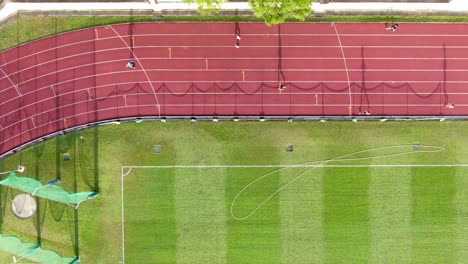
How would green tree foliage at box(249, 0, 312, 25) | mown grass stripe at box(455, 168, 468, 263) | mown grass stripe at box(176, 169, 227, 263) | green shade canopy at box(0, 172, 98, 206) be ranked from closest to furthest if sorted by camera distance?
green tree foliage at box(249, 0, 312, 25) < green shade canopy at box(0, 172, 98, 206) < mown grass stripe at box(176, 169, 227, 263) < mown grass stripe at box(455, 168, 468, 263)

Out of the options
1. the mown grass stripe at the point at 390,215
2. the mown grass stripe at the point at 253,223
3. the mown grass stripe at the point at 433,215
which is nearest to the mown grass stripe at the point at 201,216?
the mown grass stripe at the point at 253,223

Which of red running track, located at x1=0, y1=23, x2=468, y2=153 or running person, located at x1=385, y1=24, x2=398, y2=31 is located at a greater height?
running person, located at x1=385, y1=24, x2=398, y2=31

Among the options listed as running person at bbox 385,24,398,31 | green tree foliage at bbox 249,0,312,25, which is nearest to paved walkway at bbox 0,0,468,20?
running person at bbox 385,24,398,31

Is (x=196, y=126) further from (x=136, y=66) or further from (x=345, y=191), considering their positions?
(x=345, y=191)

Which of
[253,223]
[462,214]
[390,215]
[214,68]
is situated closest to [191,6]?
[214,68]

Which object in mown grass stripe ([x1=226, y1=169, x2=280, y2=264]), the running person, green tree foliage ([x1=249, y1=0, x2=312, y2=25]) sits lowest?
mown grass stripe ([x1=226, y1=169, x2=280, y2=264])

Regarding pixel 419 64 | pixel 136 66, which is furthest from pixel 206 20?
pixel 419 64

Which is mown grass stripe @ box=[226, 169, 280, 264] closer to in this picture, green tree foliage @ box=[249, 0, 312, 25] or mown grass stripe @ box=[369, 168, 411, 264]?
mown grass stripe @ box=[369, 168, 411, 264]
